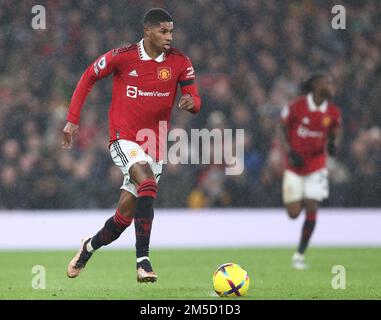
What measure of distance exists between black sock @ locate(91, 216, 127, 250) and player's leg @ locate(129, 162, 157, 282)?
0.69ft

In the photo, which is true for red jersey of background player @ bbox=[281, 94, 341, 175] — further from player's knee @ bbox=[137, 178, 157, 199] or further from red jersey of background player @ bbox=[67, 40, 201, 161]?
player's knee @ bbox=[137, 178, 157, 199]

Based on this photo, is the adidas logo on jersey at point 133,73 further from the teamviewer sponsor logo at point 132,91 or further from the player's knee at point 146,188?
the player's knee at point 146,188

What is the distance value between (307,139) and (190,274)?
95.5 inches

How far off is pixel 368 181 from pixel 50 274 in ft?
19.1

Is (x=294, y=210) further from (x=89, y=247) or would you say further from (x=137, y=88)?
(x=137, y=88)

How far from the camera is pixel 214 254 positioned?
Result: 42.3 ft

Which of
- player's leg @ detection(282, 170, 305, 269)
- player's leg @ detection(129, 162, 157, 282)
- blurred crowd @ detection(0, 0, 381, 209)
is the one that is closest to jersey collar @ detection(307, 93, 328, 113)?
player's leg @ detection(282, 170, 305, 269)

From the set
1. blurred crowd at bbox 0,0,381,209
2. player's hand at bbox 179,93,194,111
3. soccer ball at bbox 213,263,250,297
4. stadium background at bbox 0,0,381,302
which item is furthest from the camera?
blurred crowd at bbox 0,0,381,209

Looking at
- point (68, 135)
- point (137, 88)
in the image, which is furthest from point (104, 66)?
point (68, 135)

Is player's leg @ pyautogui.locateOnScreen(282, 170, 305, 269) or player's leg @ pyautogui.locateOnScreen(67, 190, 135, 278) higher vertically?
player's leg @ pyautogui.locateOnScreen(282, 170, 305, 269)

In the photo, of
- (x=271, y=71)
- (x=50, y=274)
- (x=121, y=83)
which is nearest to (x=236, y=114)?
(x=271, y=71)

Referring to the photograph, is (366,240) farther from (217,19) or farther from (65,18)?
(65,18)

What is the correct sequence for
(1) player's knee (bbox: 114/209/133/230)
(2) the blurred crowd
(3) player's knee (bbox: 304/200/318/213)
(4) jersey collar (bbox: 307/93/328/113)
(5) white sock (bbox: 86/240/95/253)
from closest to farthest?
(1) player's knee (bbox: 114/209/133/230) < (5) white sock (bbox: 86/240/95/253) < (3) player's knee (bbox: 304/200/318/213) < (4) jersey collar (bbox: 307/93/328/113) < (2) the blurred crowd

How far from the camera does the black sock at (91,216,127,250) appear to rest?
805cm
